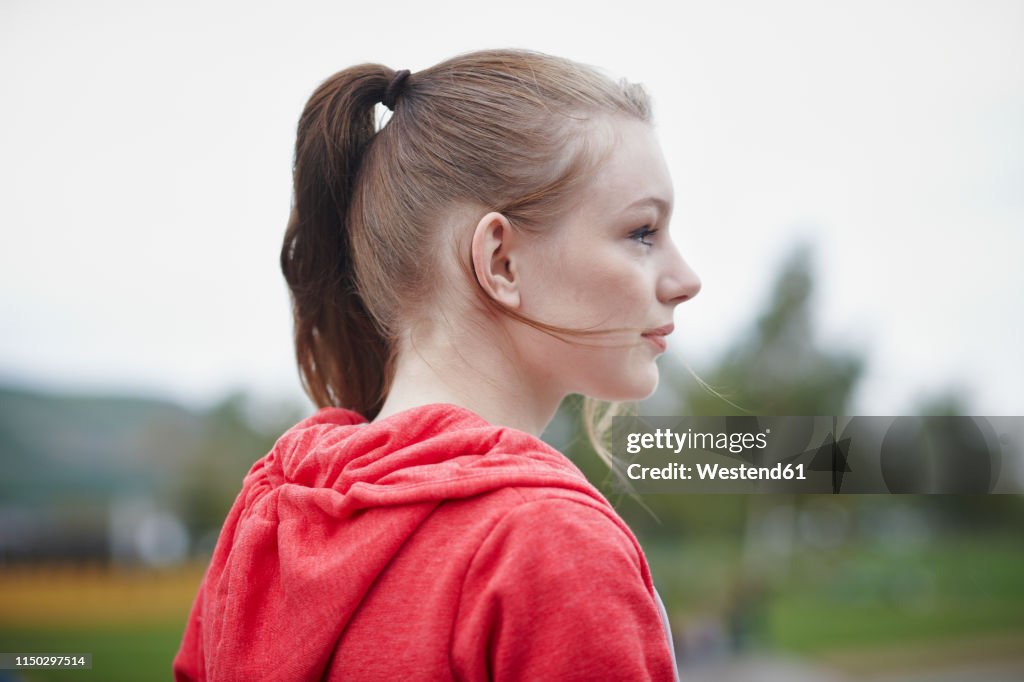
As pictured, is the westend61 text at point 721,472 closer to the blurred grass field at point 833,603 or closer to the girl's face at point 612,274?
the girl's face at point 612,274

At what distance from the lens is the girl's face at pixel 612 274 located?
729mm

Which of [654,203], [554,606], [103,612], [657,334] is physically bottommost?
[103,612]

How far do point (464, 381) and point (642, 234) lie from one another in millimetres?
199

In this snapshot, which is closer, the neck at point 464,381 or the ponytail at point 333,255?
the neck at point 464,381

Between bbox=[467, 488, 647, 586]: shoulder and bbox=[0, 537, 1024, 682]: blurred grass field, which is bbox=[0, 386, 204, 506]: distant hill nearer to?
bbox=[0, 537, 1024, 682]: blurred grass field

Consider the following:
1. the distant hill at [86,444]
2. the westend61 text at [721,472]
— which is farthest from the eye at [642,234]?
the distant hill at [86,444]

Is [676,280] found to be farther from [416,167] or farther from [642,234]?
[416,167]

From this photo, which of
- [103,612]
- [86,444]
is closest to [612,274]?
[103,612]

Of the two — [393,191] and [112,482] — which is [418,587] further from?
[112,482]

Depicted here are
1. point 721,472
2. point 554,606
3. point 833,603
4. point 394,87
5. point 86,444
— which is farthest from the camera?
point 833,603

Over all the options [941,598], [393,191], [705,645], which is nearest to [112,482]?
[705,645]

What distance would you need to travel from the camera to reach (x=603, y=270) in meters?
0.73

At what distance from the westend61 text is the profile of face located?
2.72 ft

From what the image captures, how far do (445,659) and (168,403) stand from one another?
8.87m
